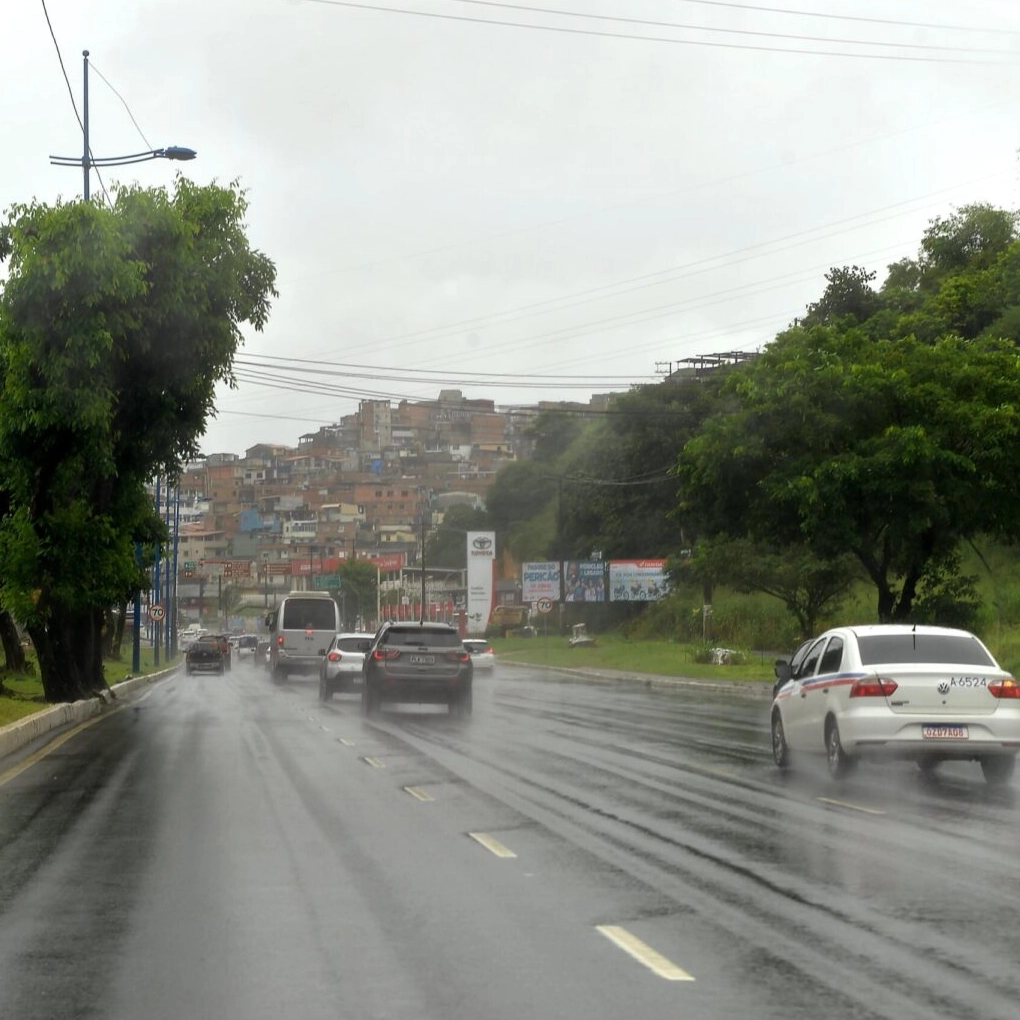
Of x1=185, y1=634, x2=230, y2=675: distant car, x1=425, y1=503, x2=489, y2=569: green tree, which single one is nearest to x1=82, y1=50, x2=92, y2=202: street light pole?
x1=185, y1=634, x2=230, y2=675: distant car

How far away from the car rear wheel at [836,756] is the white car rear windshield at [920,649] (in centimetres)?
83

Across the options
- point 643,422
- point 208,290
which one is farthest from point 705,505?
point 643,422

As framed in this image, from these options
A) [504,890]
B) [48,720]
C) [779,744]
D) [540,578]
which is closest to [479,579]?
[540,578]

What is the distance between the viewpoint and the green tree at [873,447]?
1462 inches

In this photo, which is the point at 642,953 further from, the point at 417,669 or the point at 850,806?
the point at 417,669

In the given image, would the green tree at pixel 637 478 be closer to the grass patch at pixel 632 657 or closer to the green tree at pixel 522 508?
the grass patch at pixel 632 657

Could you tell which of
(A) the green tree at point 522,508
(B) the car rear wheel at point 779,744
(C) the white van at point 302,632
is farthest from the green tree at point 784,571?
(A) the green tree at point 522,508

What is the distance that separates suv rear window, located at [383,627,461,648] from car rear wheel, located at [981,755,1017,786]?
52.2 feet

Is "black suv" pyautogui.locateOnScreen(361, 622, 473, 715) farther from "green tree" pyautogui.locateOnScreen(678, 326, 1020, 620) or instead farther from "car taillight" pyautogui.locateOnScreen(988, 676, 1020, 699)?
"car taillight" pyautogui.locateOnScreen(988, 676, 1020, 699)

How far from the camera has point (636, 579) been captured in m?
88.1

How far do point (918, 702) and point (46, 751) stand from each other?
41.4 feet

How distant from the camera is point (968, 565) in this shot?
72.5 m

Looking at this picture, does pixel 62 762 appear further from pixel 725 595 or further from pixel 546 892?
pixel 725 595

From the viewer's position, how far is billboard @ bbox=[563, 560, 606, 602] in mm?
91000
